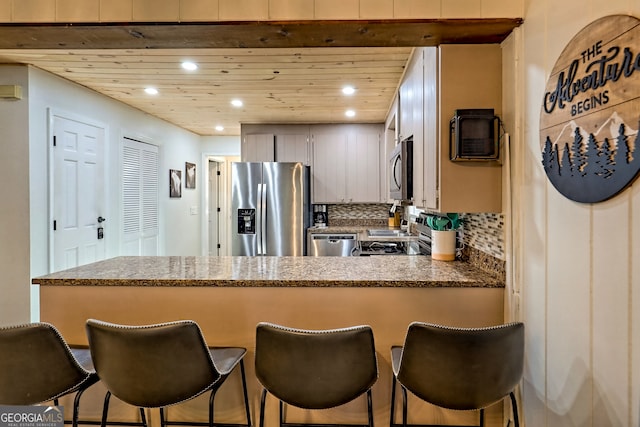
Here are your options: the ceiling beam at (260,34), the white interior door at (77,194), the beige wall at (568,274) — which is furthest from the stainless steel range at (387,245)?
the white interior door at (77,194)

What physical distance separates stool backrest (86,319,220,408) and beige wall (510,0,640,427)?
128 cm

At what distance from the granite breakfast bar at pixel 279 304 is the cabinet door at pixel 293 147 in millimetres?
3173

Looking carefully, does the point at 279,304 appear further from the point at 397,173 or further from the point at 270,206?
the point at 270,206

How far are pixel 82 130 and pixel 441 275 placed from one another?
3.41 m

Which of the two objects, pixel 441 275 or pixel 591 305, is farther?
pixel 441 275

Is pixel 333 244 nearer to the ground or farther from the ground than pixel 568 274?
nearer to the ground

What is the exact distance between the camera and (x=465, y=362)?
1203 mm

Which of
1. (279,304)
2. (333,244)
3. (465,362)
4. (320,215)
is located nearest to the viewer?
(465,362)

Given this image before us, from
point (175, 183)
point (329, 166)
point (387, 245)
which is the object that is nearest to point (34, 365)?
point (387, 245)

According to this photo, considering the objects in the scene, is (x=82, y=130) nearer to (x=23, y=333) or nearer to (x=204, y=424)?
(x=23, y=333)

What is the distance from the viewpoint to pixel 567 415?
1286 mm

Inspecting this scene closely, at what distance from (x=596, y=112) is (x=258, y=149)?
4.16 m

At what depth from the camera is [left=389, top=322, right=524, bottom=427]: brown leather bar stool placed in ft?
3.94

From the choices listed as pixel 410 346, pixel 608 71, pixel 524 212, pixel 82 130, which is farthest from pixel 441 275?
pixel 82 130
